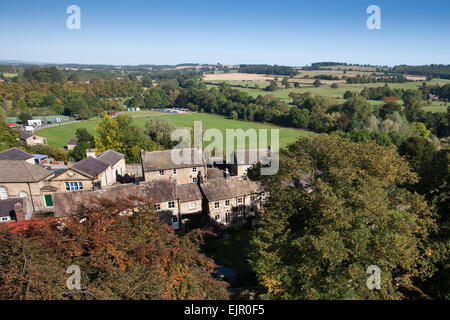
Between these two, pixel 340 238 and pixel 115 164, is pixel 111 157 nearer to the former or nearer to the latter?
pixel 115 164

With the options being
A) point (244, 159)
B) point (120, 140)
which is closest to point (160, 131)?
point (120, 140)

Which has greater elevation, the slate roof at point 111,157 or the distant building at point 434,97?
the distant building at point 434,97

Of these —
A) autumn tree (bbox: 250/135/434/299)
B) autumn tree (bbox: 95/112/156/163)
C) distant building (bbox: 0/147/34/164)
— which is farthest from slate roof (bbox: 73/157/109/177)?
autumn tree (bbox: 250/135/434/299)

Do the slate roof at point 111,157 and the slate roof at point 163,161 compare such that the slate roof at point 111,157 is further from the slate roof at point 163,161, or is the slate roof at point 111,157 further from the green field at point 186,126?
the green field at point 186,126

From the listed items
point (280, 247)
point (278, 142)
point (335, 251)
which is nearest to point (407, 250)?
point (335, 251)

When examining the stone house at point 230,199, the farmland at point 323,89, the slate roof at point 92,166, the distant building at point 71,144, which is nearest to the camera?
the stone house at point 230,199

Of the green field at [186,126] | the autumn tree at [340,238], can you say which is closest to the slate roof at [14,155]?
the green field at [186,126]
